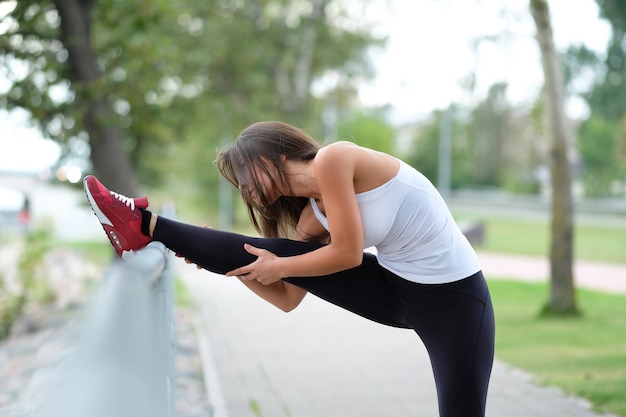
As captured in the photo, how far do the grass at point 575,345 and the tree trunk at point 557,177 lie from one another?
0.34m

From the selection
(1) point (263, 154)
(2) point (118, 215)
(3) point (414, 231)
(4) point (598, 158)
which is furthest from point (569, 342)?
(4) point (598, 158)

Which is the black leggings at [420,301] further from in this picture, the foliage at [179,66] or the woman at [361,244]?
the foliage at [179,66]

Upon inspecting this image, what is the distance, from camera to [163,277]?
9.96ft

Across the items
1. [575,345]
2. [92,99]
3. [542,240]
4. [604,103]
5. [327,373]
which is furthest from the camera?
[604,103]

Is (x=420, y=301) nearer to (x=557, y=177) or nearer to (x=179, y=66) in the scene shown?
(x=557, y=177)

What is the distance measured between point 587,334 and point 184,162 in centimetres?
3538

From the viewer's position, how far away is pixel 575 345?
303 inches

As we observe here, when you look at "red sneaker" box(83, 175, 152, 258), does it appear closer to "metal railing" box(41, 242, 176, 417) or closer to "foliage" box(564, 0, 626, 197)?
"metal railing" box(41, 242, 176, 417)

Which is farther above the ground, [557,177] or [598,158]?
[598,158]

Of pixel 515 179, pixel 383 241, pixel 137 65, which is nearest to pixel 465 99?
pixel 515 179

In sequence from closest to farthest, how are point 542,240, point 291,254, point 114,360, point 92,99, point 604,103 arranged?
point 114,360 → point 291,254 → point 92,99 → point 542,240 → point 604,103

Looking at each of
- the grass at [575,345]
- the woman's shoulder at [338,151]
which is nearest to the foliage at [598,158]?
the grass at [575,345]

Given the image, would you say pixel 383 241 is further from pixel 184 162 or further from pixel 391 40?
pixel 184 162

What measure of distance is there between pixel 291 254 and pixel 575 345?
216 inches
